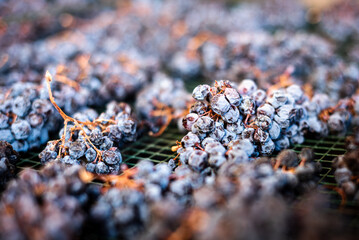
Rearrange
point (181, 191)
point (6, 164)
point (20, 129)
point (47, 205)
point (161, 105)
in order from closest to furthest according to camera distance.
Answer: point (47, 205) → point (181, 191) → point (6, 164) → point (20, 129) → point (161, 105)

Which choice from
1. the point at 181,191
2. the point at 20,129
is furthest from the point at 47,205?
the point at 20,129

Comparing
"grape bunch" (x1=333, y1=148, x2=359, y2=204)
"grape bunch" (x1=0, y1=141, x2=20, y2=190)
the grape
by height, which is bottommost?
"grape bunch" (x1=333, y1=148, x2=359, y2=204)

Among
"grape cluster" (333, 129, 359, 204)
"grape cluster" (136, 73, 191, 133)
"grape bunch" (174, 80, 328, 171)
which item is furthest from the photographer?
"grape cluster" (136, 73, 191, 133)

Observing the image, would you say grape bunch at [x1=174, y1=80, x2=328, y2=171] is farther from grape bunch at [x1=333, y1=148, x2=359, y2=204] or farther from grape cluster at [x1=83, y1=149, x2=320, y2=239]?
grape bunch at [x1=333, y1=148, x2=359, y2=204]

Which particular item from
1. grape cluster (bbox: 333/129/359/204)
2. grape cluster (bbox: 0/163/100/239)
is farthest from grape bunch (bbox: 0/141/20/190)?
grape cluster (bbox: 333/129/359/204)

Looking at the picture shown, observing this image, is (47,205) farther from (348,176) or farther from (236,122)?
(348,176)

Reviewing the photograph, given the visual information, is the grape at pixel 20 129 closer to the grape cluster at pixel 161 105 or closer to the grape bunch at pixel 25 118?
the grape bunch at pixel 25 118
